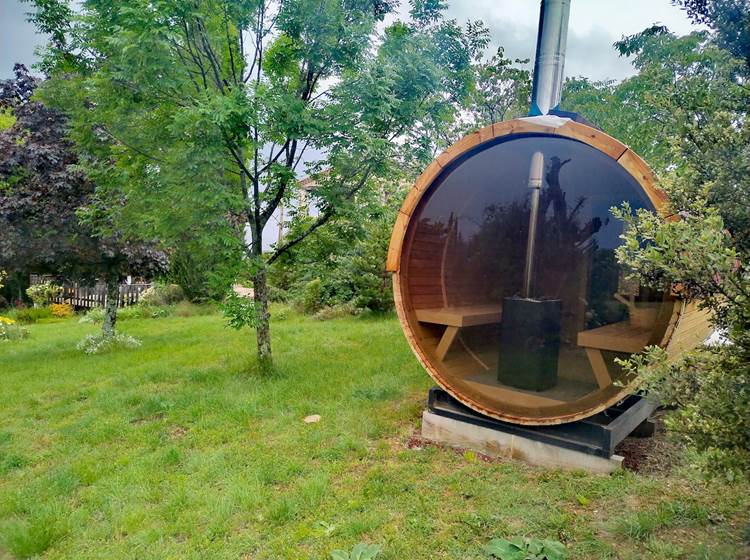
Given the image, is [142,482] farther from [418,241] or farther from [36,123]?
[36,123]

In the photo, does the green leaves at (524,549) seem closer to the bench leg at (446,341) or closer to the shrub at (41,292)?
the bench leg at (446,341)

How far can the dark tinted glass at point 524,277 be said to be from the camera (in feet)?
9.71

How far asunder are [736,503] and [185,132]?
15.2 ft

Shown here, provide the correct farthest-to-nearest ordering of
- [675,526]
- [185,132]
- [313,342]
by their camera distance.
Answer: [313,342] < [185,132] < [675,526]

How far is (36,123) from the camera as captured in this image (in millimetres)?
6641

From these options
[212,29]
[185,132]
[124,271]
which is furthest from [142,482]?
[124,271]

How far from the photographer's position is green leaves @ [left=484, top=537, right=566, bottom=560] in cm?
210

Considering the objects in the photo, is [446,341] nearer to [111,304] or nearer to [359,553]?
[359,553]

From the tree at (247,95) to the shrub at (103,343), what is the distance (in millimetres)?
3172

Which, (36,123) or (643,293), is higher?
(36,123)

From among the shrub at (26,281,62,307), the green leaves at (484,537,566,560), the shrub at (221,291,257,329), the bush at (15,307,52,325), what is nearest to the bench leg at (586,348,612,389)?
the green leaves at (484,537,566,560)

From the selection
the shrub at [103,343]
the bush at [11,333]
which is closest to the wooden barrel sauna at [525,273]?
the shrub at [103,343]

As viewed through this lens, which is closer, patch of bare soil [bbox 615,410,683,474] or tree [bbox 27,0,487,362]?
patch of bare soil [bbox 615,410,683,474]

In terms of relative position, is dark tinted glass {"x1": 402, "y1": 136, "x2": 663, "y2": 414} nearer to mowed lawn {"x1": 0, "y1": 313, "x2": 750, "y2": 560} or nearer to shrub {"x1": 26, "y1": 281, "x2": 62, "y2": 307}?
mowed lawn {"x1": 0, "y1": 313, "x2": 750, "y2": 560}
